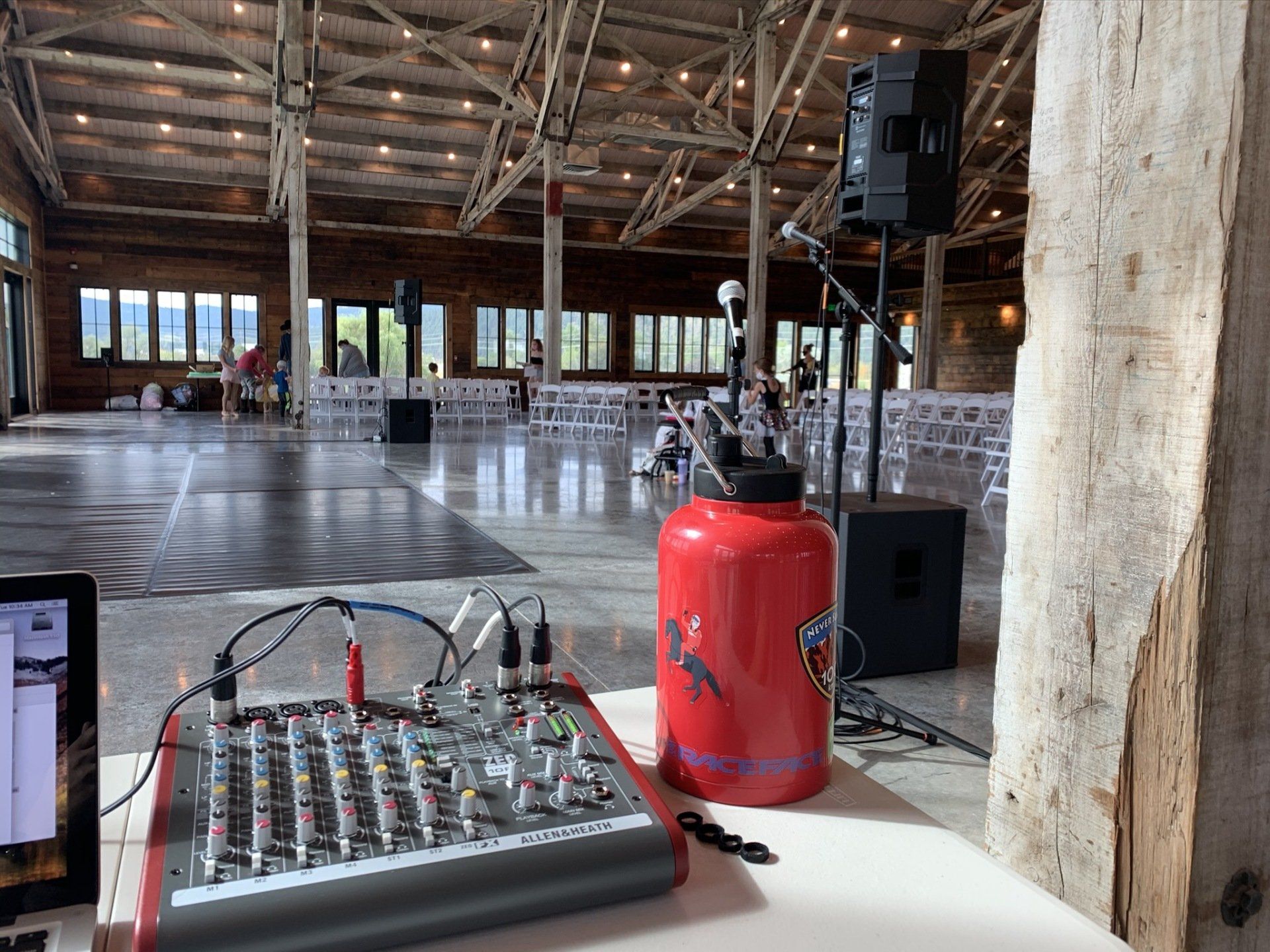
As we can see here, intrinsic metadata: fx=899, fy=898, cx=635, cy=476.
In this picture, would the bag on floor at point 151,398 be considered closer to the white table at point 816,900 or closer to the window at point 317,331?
the window at point 317,331

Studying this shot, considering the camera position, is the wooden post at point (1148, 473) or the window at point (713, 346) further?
the window at point (713, 346)

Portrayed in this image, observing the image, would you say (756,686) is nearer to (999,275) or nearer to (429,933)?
(429,933)

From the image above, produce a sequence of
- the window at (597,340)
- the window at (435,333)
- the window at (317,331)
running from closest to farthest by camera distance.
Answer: the window at (317,331) → the window at (435,333) → the window at (597,340)

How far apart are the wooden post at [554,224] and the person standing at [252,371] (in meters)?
6.03

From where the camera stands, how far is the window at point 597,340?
2064cm

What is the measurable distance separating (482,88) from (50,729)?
15774mm

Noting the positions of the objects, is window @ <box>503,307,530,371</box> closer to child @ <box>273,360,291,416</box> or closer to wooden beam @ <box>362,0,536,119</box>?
child @ <box>273,360,291,416</box>

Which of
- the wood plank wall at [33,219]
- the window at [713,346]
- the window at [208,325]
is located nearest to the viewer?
the wood plank wall at [33,219]

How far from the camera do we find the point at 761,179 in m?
13.0

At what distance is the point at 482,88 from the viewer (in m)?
14.8

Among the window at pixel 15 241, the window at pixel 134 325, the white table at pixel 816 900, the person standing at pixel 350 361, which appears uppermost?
the window at pixel 15 241

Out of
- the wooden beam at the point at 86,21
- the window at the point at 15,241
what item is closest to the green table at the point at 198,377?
the window at the point at 15,241

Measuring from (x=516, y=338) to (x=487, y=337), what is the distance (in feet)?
2.13

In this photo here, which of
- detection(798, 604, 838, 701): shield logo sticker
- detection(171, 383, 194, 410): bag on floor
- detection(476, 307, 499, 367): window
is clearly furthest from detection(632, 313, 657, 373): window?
detection(798, 604, 838, 701): shield logo sticker
